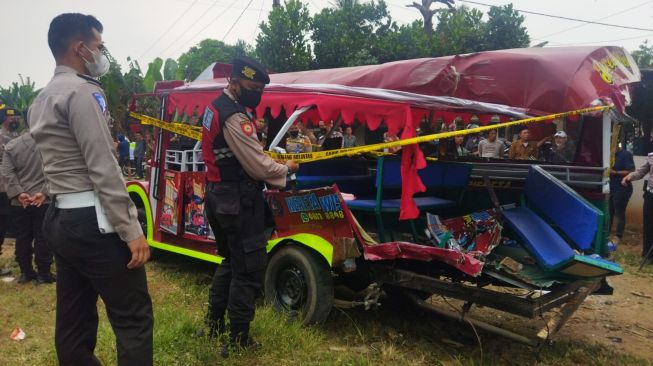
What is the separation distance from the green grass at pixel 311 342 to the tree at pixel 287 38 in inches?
506

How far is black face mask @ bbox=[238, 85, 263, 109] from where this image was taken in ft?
11.4

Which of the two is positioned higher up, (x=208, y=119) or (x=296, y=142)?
(x=208, y=119)

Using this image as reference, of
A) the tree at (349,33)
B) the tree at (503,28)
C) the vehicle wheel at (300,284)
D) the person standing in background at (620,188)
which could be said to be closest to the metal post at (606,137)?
the vehicle wheel at (300,284)

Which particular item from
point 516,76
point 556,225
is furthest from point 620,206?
point 556,225

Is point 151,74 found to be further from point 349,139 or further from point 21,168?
point 21,168

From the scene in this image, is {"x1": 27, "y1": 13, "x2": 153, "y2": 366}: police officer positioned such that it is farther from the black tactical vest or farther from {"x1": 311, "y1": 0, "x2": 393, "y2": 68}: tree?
{"x1": 311, "y1": 0, "x2": 393, "y2": 68}: tree

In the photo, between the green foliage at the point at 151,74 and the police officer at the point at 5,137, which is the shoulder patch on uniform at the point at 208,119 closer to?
the police officer at the point at 5,137

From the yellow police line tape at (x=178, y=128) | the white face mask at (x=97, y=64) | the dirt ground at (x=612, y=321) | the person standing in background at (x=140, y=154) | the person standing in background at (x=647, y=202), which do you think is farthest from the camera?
the person standing in background at (x=140, y=154)

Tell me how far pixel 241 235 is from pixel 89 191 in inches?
49.6

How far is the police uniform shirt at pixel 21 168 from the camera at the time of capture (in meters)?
5.41

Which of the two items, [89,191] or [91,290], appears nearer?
[89,191]

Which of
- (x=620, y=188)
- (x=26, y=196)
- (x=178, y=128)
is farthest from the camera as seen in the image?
(x=620, y=188)

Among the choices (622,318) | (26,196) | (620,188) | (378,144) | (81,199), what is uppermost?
(378,144)

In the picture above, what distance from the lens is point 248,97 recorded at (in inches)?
137
